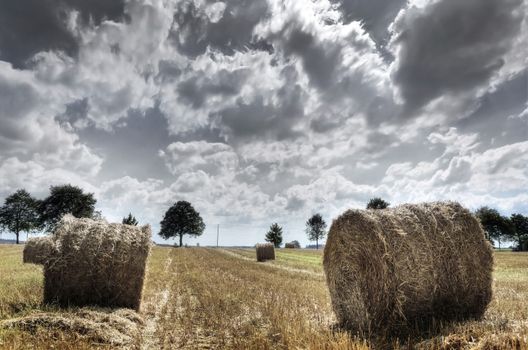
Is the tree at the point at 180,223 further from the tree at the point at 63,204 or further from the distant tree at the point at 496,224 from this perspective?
the distant tree at the point at 496,224

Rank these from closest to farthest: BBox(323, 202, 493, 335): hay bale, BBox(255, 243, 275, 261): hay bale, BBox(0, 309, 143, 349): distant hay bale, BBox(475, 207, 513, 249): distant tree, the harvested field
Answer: the harvested field < BBox(0, 309, 143, 349): distant hay bale < BBox(323, 202, 493, 335): hay bale < BBox(255, 243, 275, 261): hay bale < BBox(475, 207, 513, 249): distant tree

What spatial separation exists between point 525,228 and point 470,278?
10841 centimetres

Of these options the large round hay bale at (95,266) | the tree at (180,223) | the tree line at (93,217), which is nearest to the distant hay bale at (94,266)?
the large round hay bale at (95,266)

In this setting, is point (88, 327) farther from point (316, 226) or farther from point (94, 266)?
point (316, 226)

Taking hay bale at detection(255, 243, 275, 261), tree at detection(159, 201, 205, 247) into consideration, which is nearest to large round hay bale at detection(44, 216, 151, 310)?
hay bale at detection(255, 243, 275, 261)

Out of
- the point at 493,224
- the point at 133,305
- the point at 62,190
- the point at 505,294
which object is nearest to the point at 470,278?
the point at 505,294

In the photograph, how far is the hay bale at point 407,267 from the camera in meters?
7.93

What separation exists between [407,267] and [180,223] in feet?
310

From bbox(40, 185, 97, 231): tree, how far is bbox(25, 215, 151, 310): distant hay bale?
60.6 meters

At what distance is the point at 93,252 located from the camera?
10.2 m

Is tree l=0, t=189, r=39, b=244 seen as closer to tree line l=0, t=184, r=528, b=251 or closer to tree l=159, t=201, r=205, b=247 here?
tree line l=0, t=184, r=528, b=251

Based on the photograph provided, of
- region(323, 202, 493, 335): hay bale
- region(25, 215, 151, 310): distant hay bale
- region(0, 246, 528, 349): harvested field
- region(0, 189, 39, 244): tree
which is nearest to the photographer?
region(0, 246, 528, 349): harvested field

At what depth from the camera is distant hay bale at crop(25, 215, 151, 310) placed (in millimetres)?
9922

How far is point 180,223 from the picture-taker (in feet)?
326
